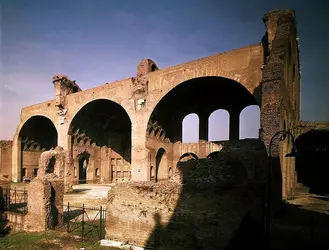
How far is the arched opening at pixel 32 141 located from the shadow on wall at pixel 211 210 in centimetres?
2712

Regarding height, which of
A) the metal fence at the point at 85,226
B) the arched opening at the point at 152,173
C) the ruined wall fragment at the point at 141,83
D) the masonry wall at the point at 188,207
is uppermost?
the ruined wall fragment at the point at 141,83

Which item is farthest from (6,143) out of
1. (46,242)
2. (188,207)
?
(188,207)

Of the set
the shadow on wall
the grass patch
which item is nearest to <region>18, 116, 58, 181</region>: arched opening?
the grass patch

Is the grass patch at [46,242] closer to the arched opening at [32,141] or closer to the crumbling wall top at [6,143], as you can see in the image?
the arched opening at [32,141]

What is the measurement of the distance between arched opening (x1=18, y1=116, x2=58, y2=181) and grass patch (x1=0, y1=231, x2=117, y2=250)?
23.5m

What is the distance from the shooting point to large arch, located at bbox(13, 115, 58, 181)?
30281 mm

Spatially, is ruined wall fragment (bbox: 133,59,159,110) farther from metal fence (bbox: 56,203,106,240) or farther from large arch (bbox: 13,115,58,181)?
large arch (bbox: 13,115,58,181)

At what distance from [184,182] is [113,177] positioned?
2348 centimetres

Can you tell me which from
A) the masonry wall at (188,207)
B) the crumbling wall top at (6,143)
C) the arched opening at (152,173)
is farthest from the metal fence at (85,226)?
the crumbling wall top at (6,143)

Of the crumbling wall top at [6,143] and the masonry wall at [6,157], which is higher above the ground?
the crumbling wall top at [6,143]

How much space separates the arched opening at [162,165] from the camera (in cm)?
2177

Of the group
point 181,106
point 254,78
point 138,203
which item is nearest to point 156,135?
point 181,106

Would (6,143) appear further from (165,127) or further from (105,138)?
(165,127)

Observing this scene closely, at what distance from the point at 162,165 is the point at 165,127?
326cm
